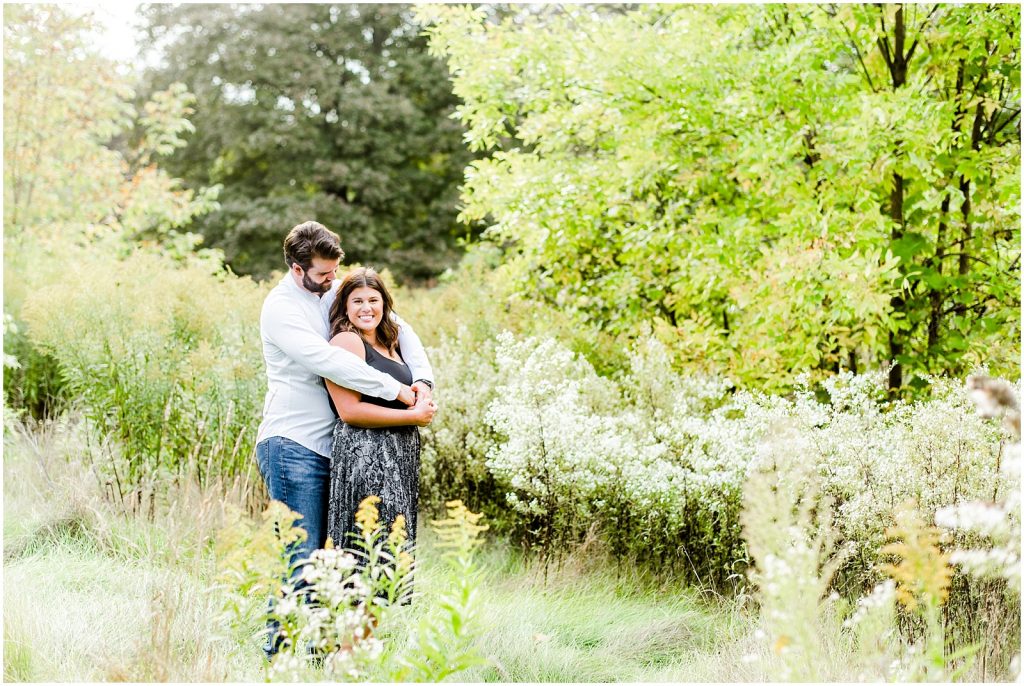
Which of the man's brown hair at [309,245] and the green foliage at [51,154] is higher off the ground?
the green foliage at [51,154]

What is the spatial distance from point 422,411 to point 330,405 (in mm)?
386

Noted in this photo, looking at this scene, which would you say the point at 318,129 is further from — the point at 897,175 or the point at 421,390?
the point at 421,390

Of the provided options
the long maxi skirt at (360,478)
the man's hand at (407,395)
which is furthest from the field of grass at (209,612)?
the man's hand at (407,395)

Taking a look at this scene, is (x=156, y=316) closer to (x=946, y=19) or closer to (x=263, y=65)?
(x=946, y=19)

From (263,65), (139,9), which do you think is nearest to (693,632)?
(263,65)

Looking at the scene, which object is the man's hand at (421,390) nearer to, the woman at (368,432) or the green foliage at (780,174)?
the woman at (368,432)

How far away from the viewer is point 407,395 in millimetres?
3723

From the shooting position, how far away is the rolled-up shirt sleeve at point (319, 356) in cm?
351

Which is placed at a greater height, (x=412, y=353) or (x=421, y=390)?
(x=412, y=353)

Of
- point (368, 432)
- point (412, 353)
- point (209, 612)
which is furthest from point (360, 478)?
point (209, 612)

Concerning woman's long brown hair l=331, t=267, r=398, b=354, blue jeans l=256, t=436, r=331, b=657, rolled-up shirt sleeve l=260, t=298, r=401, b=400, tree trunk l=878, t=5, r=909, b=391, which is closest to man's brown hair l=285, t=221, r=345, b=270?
woman's long brown hair l=331, t=267, r=398, b=354

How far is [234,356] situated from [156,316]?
555 mm

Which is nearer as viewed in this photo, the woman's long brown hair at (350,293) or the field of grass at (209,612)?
the field of grass at (209,612)

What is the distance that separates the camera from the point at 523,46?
253 inches
